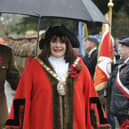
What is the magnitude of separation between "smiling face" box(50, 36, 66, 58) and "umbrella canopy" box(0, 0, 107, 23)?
0.35 m

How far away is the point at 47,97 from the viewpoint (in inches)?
183

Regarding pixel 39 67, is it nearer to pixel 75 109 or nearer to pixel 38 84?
pixel 38 84

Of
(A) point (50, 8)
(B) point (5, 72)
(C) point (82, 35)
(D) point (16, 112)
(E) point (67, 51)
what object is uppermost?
(C) point (82, 35)

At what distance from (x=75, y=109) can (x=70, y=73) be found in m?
0.37

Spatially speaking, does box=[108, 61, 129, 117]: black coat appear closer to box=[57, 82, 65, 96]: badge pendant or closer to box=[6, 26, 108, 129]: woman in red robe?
box=[6, 26, 108, 129]: woman in red robe

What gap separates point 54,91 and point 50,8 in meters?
0.83

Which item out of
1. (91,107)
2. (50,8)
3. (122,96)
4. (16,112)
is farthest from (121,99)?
(50,8)

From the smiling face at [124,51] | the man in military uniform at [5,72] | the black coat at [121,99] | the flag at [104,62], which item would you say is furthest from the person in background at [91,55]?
the man in military uniform at [5,72]

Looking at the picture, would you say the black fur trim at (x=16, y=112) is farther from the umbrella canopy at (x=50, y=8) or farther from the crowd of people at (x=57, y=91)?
the umbrella canopy at (x=50, y=8)

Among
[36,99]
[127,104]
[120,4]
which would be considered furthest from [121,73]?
[120,4]

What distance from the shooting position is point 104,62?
747cm

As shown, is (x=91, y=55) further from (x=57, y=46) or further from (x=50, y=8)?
(x=50, y=8)

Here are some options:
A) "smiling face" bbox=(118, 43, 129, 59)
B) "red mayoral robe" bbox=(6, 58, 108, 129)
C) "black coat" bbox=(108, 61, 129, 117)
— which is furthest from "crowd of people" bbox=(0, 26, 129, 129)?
"smiling face" bbox=(118, 43, 129, 59)

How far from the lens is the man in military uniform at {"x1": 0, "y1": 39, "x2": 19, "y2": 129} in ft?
18.0
